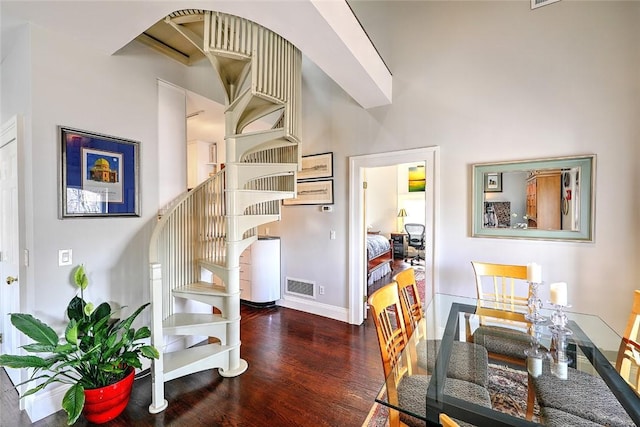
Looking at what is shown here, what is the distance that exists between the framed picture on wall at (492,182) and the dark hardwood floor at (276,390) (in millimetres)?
1893

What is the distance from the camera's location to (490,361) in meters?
1.79

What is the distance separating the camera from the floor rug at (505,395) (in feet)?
4.60

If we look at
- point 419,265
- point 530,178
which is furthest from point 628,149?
point 419,265

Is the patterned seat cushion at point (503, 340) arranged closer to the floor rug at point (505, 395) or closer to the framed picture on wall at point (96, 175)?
the floor rug at point (505, 395)

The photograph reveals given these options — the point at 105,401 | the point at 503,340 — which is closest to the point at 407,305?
the point at 503,340

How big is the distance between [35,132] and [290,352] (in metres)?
2.63

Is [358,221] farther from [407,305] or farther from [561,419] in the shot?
[561,419]

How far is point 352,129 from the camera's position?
337cm

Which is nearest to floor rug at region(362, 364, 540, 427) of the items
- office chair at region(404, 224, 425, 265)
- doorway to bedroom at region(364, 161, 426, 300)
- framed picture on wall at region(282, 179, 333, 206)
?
framed picture on wall at region(282, 179, 333, 206)

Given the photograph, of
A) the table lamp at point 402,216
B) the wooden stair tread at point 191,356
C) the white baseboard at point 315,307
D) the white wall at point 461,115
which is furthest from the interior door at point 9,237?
the table lamp at point 402,216

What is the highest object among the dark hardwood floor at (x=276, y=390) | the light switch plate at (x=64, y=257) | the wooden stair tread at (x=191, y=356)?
the light switch plate at (x=64, y=257)

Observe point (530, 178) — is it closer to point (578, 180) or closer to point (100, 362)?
point (578, 180)

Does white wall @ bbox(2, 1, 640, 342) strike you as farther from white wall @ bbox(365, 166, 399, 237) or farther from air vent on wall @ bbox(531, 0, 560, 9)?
Result: white wall @ bbox(365, 166, 399, 237)

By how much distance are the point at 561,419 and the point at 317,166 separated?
307cm
